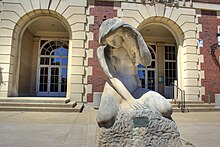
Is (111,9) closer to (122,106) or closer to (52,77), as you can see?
(52,77)

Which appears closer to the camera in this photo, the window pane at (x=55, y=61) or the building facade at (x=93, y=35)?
the building facade at (x=93, y=35)

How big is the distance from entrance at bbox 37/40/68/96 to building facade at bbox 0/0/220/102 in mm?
337

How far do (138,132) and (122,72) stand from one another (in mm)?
1056

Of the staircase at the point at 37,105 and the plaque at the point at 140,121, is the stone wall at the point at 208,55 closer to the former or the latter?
the staircase at the point at 37,105

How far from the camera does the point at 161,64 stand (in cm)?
1389

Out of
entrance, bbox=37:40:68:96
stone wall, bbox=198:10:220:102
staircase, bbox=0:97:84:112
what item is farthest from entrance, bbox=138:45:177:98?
staircase, bbox=0:97:84:112

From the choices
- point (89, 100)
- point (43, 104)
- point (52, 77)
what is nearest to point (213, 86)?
point (89, 100)

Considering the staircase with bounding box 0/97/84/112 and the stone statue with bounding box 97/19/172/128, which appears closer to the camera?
the stone statue with bounding box 97/19/172/128

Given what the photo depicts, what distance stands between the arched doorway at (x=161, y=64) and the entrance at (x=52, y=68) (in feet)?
18.9

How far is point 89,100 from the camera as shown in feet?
31.1

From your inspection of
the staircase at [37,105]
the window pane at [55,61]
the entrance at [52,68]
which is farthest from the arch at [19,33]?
the window pane at [55,61]

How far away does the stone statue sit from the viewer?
270 centimetres

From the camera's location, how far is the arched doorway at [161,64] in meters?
13.5

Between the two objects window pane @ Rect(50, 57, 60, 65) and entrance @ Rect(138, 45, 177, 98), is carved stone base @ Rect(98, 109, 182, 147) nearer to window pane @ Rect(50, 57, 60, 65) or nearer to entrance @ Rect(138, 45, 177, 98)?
entrance @ Rect(138, 45, 177, 98)
